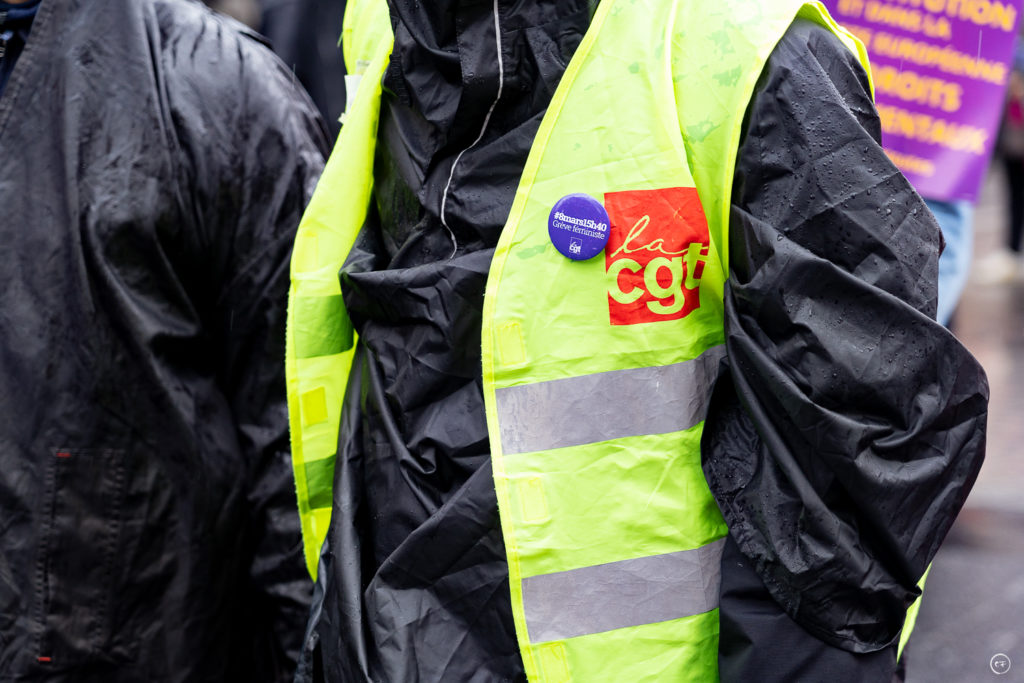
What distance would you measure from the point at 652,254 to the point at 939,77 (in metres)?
2.07

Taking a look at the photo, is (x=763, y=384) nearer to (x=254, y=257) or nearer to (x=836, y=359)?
(x=836, y=359)

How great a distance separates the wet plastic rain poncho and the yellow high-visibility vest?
0.17 feet

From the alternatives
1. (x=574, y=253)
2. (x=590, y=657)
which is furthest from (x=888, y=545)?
(x=574, y=253)

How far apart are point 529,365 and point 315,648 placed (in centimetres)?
67

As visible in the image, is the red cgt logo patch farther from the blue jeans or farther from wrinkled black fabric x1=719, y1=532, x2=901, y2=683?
the blue jeans

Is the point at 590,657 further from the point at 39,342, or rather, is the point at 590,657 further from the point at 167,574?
the point at 39,342

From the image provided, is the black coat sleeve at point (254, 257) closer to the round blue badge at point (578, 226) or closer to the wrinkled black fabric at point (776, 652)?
the round blue badge at point (578, 226)

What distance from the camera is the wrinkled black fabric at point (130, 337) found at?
2062 mm

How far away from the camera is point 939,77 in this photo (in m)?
3.23
